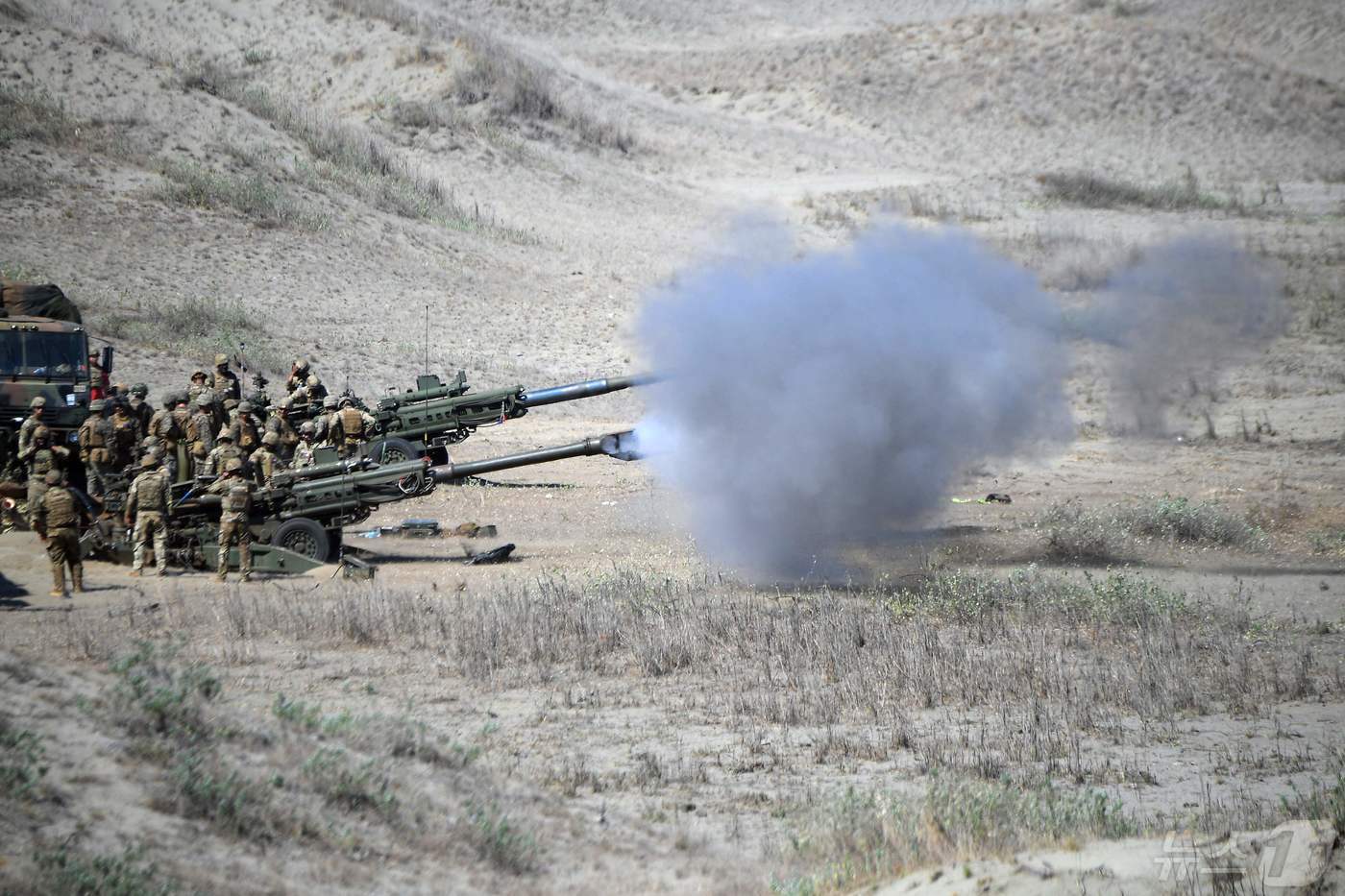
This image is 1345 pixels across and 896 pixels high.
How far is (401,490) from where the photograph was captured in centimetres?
1347

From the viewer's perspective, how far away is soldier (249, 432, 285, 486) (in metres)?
15.1

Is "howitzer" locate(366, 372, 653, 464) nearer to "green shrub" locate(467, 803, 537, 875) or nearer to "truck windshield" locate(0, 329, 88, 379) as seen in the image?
"truck windshield" locate(0, 329, 88, 379)

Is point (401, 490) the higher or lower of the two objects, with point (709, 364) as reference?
lower

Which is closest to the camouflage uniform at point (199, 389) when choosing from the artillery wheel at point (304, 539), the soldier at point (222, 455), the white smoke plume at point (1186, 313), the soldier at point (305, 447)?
the soldier at point (305, 447)

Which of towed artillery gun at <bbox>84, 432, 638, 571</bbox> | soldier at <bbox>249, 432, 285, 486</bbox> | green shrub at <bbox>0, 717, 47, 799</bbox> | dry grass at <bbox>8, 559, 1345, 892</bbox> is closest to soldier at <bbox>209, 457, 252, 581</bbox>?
towed artillery gun at <bbox>84, 432, 638, 571</bbox>

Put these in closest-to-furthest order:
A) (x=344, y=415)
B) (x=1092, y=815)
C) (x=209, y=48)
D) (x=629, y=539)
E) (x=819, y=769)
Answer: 1. (x=1092, y=815)
2. (x=819, y=769)
3. (x=629, y=539)
4. (x=344, y=415)
5. (x=209, y=48)

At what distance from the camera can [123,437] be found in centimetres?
1516

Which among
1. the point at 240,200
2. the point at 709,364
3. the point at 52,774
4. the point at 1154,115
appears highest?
the point at 1154,115

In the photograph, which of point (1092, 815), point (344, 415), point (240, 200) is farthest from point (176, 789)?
point (240, 200)

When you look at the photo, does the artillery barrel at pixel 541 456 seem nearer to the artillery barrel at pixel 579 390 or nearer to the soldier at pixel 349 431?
the artillery barrel at pixel 579 390

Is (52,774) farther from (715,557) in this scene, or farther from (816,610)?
(715,557)

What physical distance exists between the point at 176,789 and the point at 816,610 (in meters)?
6.45

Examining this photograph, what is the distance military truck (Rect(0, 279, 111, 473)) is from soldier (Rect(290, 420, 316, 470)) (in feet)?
9.23

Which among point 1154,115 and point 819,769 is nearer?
point 819,769
